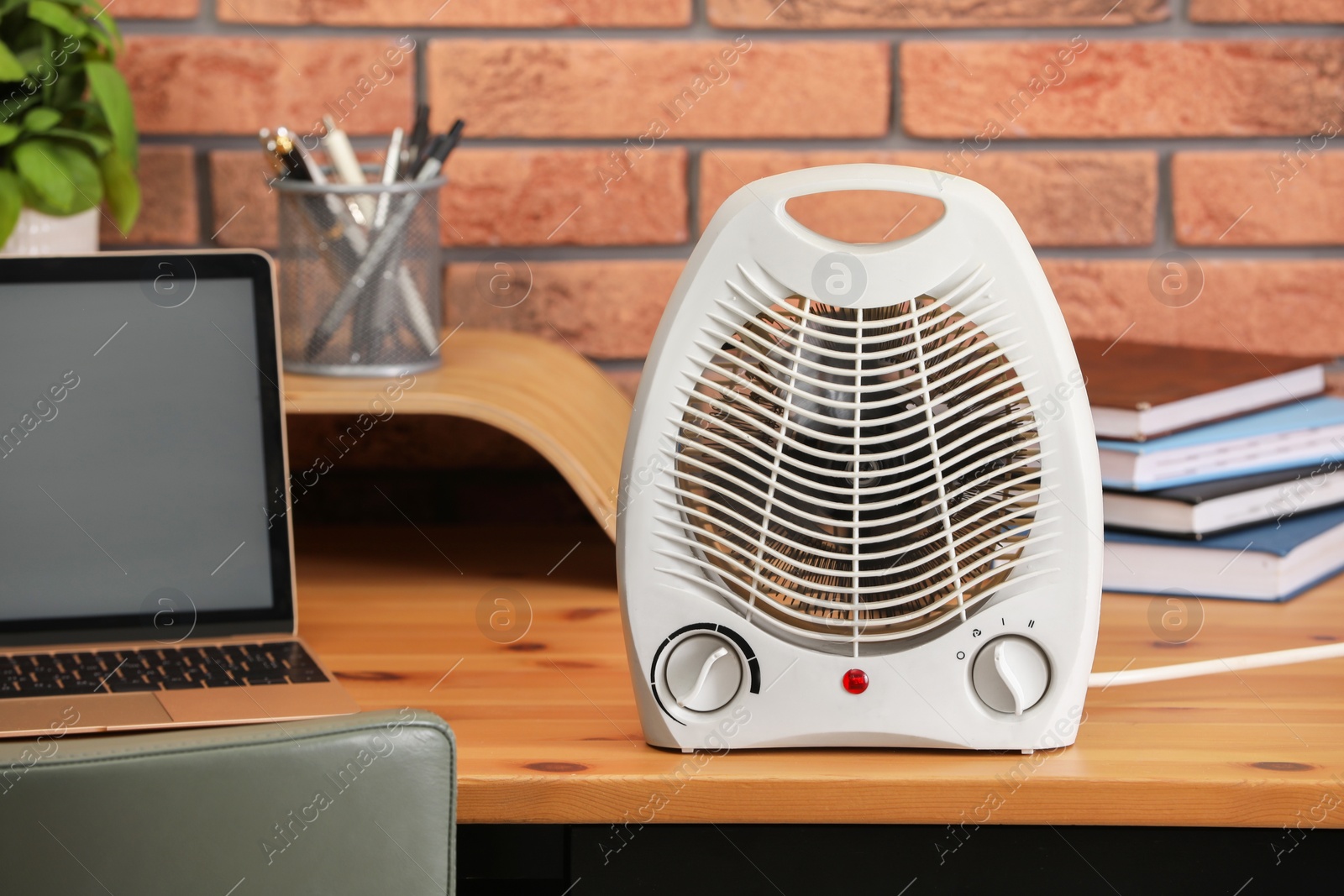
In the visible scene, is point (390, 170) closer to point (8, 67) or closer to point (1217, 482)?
point (8, 67)

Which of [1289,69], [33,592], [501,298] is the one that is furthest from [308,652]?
[1289,69]

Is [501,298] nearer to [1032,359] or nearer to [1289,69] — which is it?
[1032,359]

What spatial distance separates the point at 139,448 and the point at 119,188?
26 centimetres

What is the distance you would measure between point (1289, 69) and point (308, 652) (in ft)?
3.06

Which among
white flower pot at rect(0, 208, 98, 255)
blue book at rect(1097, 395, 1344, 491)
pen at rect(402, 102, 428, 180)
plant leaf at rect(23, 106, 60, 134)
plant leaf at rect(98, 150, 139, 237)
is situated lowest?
blue book at rect(1097, 395, 1344, 491)

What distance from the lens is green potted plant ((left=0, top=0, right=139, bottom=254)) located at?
0.83m

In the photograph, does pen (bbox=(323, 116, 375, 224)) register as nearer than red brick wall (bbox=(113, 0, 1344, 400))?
Yes

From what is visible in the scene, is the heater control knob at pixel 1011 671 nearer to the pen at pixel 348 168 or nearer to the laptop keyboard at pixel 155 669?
the laptop keyboard at pixel 155 669

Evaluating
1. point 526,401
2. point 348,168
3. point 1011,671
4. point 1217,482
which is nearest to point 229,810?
point 1011,671

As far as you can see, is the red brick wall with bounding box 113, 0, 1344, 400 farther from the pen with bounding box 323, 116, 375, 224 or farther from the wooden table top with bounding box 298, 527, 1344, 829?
the wooden table top with bounding box 298, 527, 1344, 829

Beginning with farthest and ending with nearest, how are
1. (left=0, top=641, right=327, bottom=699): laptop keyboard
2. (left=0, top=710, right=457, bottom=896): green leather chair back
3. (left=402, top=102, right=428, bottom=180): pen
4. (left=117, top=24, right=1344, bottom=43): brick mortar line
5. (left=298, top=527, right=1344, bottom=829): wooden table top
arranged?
1. (left=117, top=24, right=1344, bottom=43): brick mortar line
2. (left=402, top=102, right=428, bottom=180): pen
3. (left=0, top=641, right=327, bottom=699): laptop keyboard
4. (left=298, top=527, right=1344, bottom=829): wooden table top
5. (left=0, top=710, right=457, bottom=896): green leather chair back

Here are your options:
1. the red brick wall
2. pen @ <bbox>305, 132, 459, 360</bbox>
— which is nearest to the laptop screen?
pen @ <bbox>305, 132, 459, 360</bbox>

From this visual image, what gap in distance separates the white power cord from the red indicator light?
0.14 m

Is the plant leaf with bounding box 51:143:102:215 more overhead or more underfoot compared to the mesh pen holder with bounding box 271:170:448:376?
more overhead
